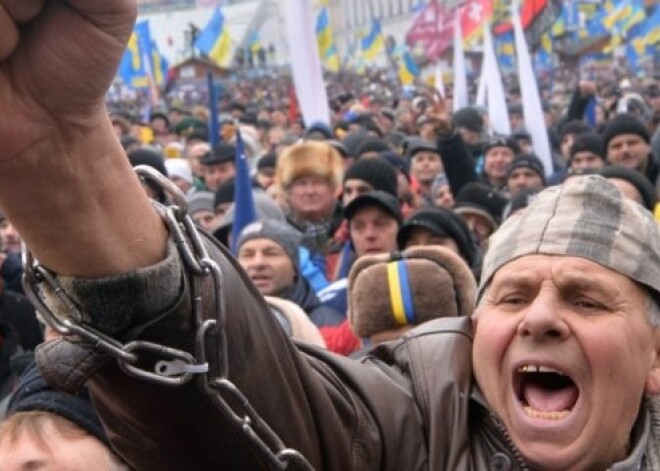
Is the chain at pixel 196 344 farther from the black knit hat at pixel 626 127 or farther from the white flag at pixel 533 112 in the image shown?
the white flag at pixel 533 112

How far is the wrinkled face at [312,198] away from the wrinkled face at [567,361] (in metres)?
4.17

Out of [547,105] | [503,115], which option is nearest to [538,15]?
[547,105]

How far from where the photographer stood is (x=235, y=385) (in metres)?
1.74

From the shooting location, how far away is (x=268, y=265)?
4961 mm

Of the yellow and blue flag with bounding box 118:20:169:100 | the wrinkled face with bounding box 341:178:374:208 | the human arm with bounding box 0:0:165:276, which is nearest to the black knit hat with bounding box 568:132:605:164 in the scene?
the wrinkled face with bounding box 341:178:374:208

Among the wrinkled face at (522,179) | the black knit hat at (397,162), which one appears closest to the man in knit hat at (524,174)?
the wrinkled face at (522,179)

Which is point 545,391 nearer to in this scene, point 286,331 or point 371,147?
point 286,331

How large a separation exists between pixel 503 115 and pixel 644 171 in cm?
367

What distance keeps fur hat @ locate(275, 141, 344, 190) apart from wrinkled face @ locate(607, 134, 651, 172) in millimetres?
2138

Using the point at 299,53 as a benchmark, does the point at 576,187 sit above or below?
above

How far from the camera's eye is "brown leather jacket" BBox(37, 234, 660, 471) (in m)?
1.59

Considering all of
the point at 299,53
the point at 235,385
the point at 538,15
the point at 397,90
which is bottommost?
the point at 397,90

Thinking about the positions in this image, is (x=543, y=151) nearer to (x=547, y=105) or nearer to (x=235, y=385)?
(x=235, y=385)

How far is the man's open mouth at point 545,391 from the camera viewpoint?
2.13 m
